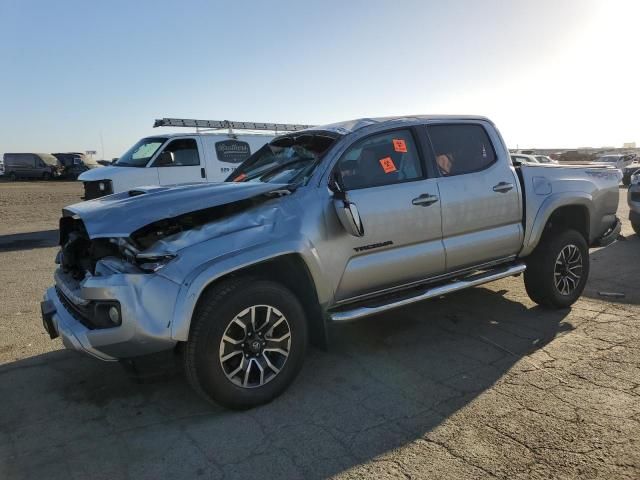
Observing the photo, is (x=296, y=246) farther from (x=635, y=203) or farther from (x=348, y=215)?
(x=635, y=203)

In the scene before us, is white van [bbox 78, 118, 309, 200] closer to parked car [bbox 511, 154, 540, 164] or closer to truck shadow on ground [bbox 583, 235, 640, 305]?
→ parked car [bbox 511, 154, 540, 164]

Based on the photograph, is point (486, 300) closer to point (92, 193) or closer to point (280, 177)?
point (280, 177)

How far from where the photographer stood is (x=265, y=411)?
341 centimetres

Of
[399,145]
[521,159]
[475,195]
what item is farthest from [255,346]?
[521,159]

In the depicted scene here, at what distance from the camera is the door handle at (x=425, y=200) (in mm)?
4149

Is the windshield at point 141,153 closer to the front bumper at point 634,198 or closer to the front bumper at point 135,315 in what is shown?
the front bumper at point 135,315

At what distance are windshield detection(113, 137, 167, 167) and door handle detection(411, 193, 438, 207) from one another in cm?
852

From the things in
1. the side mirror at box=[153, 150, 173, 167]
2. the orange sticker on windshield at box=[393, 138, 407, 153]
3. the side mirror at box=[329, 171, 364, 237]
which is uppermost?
the side mirror at box=[153, 150, 173, 167]

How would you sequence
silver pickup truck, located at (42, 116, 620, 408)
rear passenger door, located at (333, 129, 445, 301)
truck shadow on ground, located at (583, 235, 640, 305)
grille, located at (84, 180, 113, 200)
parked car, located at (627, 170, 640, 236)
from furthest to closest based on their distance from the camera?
grille, located at (84, 180, 113, 200) → parked car, located at (627, 170, 640, 236) → truck shadow on ground, located at (583, 235, 640, 305) → rear passenger door, located at (333, 129, 445, 301) → silver pickup truck, located at (42, 116, 620, 408)

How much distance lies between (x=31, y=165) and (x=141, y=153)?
28245mm

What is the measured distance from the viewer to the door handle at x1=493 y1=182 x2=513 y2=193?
15.4ft

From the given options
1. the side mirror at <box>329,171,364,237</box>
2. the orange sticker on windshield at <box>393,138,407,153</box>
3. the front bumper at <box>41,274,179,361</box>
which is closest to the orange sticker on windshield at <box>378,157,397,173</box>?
the orange sticker on windshield at <box>393,138,407,153</box>

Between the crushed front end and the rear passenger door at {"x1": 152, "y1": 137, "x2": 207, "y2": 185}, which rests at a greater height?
the rear passenger door at {"x1": 152, "y1": 137, "x2": 207, "y2": 185}

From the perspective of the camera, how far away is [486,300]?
5.80 metres
